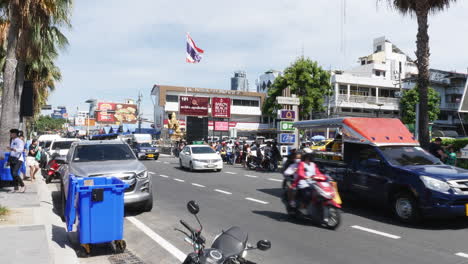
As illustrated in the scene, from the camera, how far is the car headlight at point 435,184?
7500mm

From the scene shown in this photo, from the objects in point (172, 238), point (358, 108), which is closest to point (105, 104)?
point (358, 108)

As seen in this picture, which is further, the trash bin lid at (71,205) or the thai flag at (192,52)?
the thai flag at (192,52)

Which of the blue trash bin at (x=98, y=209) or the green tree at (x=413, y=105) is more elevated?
the green tree at (x=413, y=105)

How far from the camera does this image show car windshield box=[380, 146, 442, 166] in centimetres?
877

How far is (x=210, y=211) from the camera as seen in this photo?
945 centimetres

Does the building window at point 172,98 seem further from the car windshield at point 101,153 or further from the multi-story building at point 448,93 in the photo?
the car windshield at point 101,153

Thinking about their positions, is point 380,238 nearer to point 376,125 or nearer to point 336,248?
point 336,248

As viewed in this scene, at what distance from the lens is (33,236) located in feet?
19.9

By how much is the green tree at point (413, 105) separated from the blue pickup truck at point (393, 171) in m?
46.8

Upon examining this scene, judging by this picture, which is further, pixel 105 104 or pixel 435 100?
pixel 105 104

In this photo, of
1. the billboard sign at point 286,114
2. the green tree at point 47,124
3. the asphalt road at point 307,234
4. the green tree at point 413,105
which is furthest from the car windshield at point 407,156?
the green tree at point 47,124

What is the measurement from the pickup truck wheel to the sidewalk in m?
6.34

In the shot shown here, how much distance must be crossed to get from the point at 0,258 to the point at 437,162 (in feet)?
28.8

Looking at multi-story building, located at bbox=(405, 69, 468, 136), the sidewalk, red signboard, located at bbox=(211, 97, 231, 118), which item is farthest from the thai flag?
multi-story building, located at bbox=(405, 69, 468, 136)
